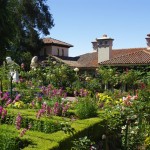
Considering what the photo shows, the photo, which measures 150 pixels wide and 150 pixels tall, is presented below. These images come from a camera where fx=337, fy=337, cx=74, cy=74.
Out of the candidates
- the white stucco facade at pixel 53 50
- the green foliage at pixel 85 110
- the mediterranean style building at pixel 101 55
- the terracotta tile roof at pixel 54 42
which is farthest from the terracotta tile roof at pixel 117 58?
the green foliage at pixel 85 110

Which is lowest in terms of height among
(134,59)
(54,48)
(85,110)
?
(85,110)

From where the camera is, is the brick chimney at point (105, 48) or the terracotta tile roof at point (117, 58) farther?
the brick chimney at point (105, 48)

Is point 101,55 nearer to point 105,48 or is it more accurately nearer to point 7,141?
point 105,48

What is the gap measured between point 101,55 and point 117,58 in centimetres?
921

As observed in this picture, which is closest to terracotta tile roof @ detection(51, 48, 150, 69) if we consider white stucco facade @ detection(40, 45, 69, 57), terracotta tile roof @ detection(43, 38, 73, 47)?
white stucco facade @ detection(40, 45, 69, 57)

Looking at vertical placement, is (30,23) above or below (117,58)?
above

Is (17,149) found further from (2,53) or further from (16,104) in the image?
(2,53)

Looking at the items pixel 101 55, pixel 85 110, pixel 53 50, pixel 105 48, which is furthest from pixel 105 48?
pixel 85 110

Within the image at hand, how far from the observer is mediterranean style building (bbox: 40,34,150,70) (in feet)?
87.4

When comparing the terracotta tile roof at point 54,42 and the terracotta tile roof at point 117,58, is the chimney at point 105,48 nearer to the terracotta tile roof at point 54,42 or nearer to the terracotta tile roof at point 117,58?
the terracotta tile roof at point 117,58

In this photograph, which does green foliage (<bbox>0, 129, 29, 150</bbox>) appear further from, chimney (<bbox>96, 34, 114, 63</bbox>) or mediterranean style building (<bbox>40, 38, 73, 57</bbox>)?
mediterranean style building (<bbox>40, 38, 73, 57</bbox>)

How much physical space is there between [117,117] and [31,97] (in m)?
4.65

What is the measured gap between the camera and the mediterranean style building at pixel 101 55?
2665cm

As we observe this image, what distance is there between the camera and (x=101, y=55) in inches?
1451
